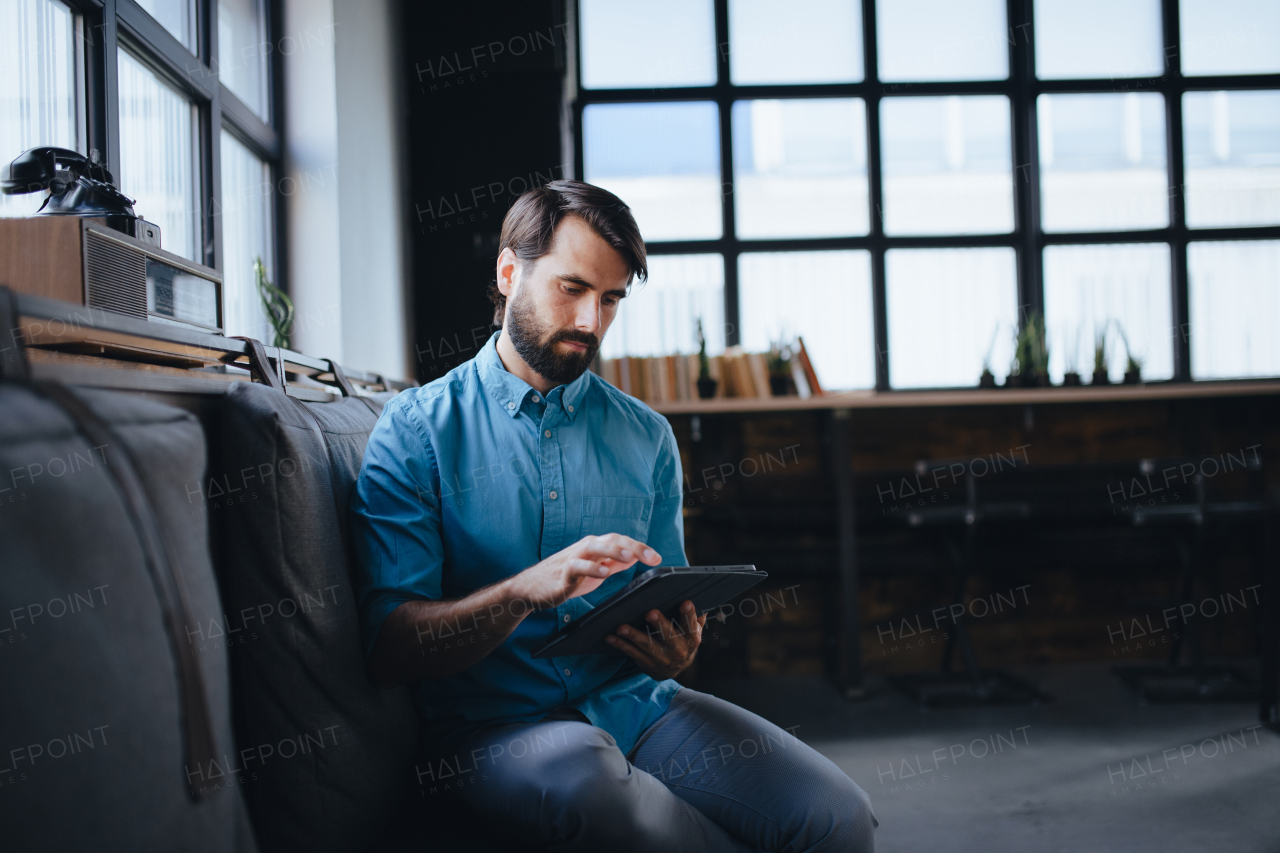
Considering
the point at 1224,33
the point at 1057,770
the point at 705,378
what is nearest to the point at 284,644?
the point at 1057,770

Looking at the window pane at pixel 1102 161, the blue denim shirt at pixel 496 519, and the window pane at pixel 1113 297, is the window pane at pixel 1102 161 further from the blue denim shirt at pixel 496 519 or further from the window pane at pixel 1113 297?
the blue denim shirt at pixel 496 519

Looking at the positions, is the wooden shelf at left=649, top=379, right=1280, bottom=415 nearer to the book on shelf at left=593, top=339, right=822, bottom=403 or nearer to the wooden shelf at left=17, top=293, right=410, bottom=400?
the book on shelf at left=593, top=339, right=822, bottom=403

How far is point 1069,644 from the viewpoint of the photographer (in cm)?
370

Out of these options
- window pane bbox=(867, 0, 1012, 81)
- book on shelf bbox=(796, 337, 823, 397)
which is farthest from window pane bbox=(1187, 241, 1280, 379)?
book on shelf bbox=(796, 337, 823, 397)

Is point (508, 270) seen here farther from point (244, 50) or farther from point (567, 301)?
point (244, 50)

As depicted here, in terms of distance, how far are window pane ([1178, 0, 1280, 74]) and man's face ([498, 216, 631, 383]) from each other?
425 cm

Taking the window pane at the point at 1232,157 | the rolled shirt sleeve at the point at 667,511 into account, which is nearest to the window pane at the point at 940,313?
the window pane at the point at 1232,157

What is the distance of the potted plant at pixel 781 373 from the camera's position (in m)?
3.50

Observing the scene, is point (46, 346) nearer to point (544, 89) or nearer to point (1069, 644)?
point (544, 89)

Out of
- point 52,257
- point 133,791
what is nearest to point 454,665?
point 133,791

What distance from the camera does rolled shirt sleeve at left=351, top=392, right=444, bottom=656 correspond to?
1050 mm

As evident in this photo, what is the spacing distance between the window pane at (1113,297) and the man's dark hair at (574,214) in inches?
133

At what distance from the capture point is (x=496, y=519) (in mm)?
1155

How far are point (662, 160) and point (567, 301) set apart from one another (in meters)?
3.03
